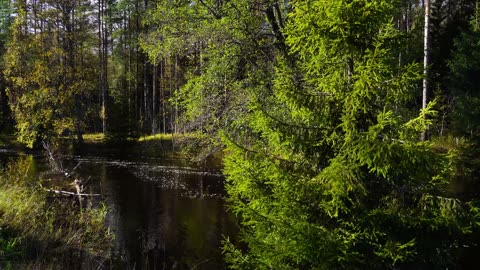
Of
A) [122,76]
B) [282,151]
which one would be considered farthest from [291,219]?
[122,76]

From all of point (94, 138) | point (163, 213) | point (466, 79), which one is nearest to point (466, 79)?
point (466, 79)

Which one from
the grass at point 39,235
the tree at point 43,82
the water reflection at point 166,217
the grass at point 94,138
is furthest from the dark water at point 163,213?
the grass at point 94,138

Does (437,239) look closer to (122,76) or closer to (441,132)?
(441,132)

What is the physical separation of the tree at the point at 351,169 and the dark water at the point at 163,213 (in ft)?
5.11

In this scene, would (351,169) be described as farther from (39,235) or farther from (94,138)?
(94,138)

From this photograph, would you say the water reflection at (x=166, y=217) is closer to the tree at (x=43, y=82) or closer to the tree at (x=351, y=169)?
the tree at (x=351, y=169)

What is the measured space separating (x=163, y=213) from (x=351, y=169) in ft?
30.2

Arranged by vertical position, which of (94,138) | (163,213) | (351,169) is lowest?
(94,138)

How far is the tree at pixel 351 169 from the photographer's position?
4703 mm

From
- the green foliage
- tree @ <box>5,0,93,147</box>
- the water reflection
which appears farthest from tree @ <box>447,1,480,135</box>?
tree @ <box>5,0,93,147</box>

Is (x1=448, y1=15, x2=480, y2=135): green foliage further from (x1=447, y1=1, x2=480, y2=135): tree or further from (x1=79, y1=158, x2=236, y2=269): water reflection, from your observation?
(x1=79, y1=158, x2=236, y2=269): water reflection

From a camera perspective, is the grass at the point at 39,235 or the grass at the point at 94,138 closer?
the grass at the point at 39,235

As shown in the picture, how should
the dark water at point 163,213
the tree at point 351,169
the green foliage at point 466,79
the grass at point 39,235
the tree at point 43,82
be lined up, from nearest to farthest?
1. the tree at point 351,169
2. the grass at point 39,235
3. the dark water at point 163,213
4. the green foliage at point 466,79
5. the tree at point 43,82

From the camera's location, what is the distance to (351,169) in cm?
479
